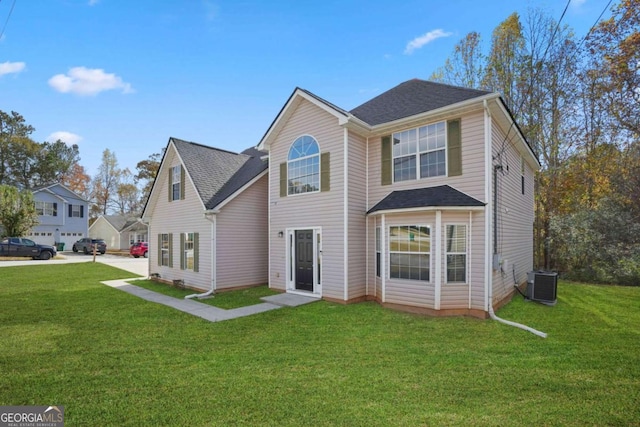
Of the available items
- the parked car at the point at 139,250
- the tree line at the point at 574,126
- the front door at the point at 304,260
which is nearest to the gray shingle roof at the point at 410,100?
the front door at the point at 304,260

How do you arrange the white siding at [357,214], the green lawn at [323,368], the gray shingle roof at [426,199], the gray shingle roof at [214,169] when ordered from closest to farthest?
the green lawn at [323,368] < the gray shingle roof at [426,199] < the white siding at [357,214] < the gray shingle roof at [214,169]

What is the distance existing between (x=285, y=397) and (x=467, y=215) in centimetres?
612

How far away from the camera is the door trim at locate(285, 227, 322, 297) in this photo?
966 cm

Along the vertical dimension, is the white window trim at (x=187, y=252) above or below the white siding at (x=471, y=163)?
below

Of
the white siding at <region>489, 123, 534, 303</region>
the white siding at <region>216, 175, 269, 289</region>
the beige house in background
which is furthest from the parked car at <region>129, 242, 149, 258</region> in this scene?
the white siding at <region>489, 123, 534, 303</region>

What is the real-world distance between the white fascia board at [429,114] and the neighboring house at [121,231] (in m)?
34.2

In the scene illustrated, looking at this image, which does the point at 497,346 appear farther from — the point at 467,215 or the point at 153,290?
the point at 153,290

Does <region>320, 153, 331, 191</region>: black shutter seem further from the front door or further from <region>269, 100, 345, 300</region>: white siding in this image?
the front door

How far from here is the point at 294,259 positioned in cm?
1045

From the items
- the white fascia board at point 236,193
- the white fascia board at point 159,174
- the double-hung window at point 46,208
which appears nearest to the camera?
the white fascia board at point 236,193

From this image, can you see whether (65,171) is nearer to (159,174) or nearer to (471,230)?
(159,174)

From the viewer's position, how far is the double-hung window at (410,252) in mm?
7867

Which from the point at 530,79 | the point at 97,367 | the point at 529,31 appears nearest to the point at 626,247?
the point at 530,79

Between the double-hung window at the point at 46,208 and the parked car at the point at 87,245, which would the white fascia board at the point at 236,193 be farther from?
the double-hung window at the point at 46,208
